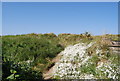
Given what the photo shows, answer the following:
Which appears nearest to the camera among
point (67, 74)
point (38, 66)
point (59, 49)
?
point (67, 74)

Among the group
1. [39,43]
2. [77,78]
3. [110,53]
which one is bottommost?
[77,78]

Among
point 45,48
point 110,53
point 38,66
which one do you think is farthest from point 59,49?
point 110,53

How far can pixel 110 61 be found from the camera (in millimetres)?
9836

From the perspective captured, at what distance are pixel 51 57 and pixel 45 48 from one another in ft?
5.09

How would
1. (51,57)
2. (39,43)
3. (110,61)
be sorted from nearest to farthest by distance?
1. (110,61)
2. (51,57)
3. (39,43)

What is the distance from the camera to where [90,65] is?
31.3ft

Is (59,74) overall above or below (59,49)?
below

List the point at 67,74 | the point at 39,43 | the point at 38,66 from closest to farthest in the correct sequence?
the point at 67,74
the point at 38,66
the point at 39,43

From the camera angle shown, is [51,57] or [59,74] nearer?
[59,74]

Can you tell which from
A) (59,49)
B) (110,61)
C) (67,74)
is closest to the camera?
(67,74)

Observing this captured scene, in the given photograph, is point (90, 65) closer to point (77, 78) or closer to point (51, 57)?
point (77, 78)

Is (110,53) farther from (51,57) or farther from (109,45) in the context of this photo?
(51,57)

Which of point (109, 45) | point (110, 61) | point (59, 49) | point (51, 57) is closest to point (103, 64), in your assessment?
point (110, 61)

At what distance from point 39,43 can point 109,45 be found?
611cm
